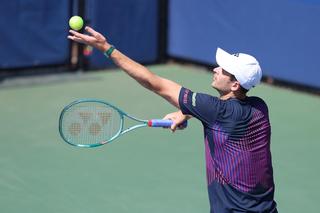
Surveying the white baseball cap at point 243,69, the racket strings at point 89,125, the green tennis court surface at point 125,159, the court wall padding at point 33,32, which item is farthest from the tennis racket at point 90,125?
the court wall padding at point 33,32

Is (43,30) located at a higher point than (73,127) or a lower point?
lower

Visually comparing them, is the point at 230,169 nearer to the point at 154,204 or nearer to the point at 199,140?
the point at 154,204

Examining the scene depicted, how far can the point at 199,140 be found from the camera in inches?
327

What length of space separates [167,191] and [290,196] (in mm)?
1107

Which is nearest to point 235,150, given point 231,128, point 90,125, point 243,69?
point 231,128

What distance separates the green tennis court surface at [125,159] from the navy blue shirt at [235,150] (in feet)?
6.32

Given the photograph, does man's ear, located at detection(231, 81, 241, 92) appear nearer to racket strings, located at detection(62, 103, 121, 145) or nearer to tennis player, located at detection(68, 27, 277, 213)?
tennis player, located at detection(68, 27, 277, 213)

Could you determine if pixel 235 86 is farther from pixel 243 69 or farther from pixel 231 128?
pixel 231 128

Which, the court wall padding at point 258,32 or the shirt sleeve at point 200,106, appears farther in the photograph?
the court wall padding at point 258,32

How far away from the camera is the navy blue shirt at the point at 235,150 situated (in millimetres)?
4457

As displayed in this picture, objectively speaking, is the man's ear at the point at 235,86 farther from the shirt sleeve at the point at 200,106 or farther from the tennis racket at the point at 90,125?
the tennis racket at the point at 90,125

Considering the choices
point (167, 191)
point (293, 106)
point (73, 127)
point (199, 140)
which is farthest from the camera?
point (293, 106)

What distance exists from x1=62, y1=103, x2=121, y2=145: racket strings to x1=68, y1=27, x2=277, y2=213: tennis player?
0.75 m

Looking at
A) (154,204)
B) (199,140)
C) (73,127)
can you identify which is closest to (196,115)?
(73,127)
